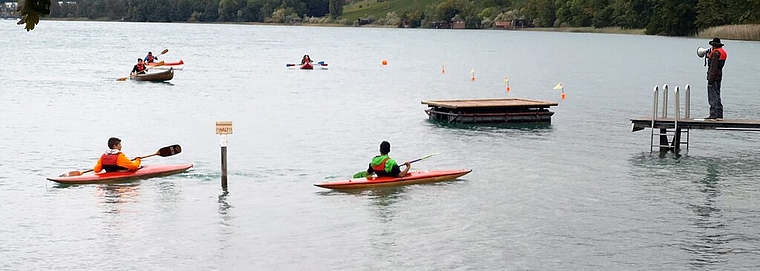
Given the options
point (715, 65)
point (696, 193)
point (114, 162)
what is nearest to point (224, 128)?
point (114, 162)

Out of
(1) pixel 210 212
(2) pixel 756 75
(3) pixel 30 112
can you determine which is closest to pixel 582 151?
(1) pixel 210 212

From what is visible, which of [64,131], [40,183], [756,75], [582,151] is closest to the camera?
[40,183]

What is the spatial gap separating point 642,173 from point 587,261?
1058 centimetres

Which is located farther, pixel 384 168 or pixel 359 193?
pixel 384 168

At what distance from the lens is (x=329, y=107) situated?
4978 cm

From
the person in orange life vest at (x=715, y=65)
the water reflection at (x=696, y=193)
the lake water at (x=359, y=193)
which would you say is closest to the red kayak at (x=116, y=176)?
the lake water at (x=359, y=193)

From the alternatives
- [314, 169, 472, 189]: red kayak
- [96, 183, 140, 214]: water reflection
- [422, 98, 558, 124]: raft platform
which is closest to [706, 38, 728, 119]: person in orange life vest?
[422, 98, 558, 124]: raft platform

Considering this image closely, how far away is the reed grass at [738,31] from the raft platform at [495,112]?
103805 millimetres

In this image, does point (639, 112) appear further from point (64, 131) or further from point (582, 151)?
point (64, 131)

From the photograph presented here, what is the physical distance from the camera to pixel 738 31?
5551 inches

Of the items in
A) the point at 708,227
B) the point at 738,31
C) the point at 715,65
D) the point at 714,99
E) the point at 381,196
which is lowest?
the point at 708,227

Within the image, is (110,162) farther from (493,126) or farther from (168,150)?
(493,126)

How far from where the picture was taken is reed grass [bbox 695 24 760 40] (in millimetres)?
137375

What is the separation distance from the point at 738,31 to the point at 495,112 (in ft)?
359
